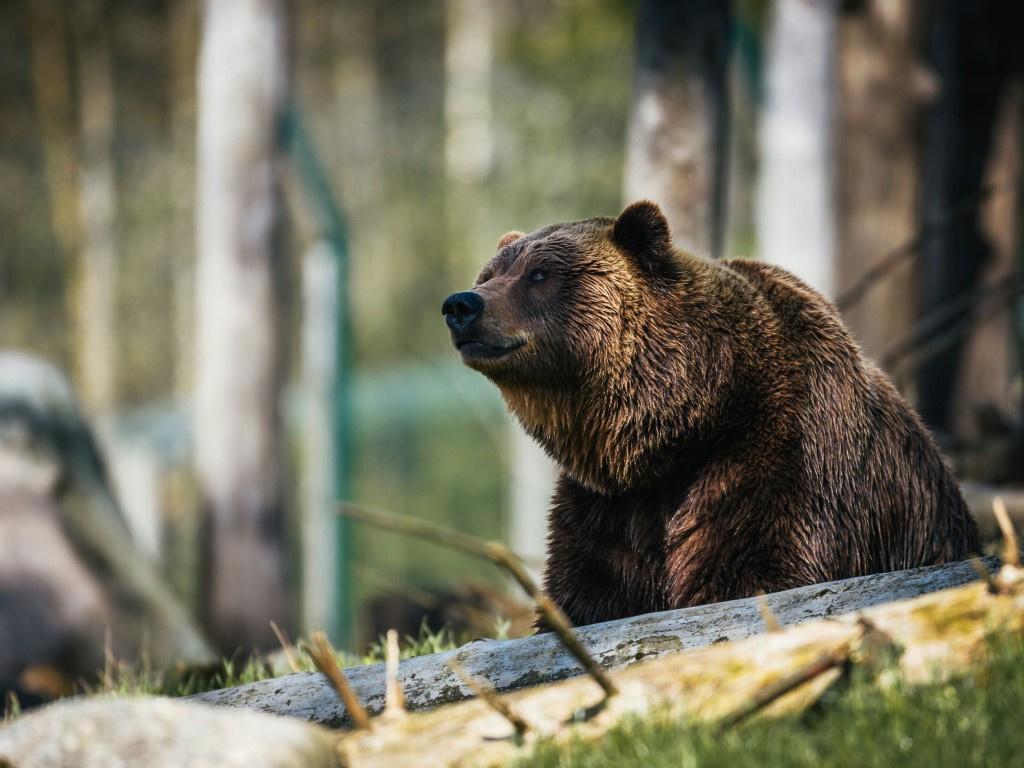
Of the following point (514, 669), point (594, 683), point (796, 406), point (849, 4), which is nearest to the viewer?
point (594, 683)

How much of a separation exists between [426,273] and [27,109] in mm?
7915

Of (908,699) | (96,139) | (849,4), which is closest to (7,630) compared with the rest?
(908,699)

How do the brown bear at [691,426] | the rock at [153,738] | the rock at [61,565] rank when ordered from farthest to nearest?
the rock at [61,565], the brown bear at [691,426], the rock at [153,738]

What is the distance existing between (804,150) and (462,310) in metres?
3.93

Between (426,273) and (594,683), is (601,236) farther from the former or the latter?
(426,273)

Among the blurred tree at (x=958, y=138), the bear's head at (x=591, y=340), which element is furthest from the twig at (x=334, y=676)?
the blurred tree at (x=958, y=138)

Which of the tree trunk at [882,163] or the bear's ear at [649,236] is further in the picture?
the tree trunk at [882,163]

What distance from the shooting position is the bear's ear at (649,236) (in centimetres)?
381

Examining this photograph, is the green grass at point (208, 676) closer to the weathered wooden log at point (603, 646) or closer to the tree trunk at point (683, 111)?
the weathered wooden log at point (603, 646)

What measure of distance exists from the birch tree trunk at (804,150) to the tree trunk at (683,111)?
1.41 meters

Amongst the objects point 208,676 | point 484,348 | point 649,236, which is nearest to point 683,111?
point 649,236

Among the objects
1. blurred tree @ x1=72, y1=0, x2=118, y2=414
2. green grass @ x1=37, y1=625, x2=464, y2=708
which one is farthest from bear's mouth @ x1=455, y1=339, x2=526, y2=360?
blurred tree @ x1=72, y1=0, x2=118, y2=414

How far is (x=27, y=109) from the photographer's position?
19.6 meters

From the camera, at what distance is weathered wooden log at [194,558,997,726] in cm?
294
